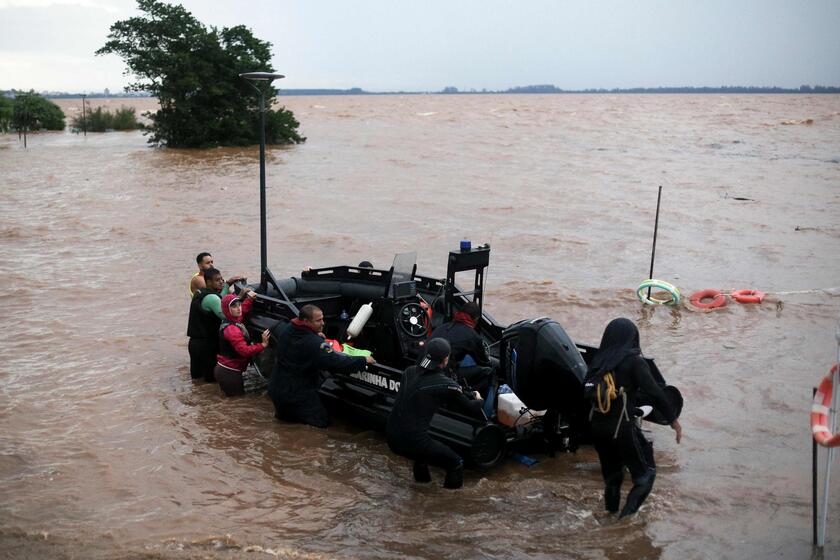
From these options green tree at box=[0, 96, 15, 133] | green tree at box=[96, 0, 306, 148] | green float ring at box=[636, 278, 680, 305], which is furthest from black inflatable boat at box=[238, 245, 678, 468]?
green tree at box=[0, 96, 15, 133]

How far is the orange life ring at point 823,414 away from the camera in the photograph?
5001 millimetres

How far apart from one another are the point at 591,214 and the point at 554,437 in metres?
16.2

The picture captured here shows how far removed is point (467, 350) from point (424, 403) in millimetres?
996

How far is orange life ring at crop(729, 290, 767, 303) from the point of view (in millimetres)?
14016

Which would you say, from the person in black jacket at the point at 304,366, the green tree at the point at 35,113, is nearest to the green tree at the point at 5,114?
the green tree at the point at 35,113

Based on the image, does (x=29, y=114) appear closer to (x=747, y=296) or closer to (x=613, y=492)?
(x=747, y=296)

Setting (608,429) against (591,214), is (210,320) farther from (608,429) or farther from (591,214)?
(591,214)

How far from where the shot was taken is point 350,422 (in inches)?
326

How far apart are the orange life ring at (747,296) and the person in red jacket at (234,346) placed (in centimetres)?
875

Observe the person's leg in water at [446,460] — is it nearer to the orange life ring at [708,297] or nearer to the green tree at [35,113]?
the orange life ring at [708,297]

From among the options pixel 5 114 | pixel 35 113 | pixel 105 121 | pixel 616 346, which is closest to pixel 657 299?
pixel 616 346

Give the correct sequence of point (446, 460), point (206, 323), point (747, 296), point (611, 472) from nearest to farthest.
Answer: point (611, 472) < point (446, 460) < point (206, 323) < point (747, 296)

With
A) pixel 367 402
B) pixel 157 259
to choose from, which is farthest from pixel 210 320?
pixel 157 259

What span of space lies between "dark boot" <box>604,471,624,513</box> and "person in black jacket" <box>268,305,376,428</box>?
2.42 meters
